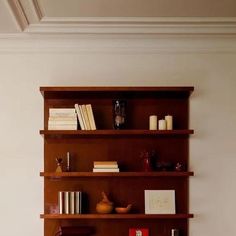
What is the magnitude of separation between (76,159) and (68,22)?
3.45ft

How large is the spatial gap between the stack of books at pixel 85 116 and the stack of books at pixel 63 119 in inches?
1.5

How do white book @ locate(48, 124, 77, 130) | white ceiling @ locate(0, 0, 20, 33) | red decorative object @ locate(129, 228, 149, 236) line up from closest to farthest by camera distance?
white ceiling @ locate(0, 0, 20, 33), white book @ locate(48, 124, 77, 130), red decorative object @ locate(129, 228, 149, 236)

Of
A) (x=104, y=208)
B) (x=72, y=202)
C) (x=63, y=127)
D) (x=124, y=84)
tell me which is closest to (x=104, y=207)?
(x=104, y=208)

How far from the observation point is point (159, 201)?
357 centimetres

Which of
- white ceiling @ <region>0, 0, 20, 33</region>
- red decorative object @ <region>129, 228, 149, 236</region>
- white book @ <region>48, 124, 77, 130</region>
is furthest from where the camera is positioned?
red decorative object @ <region>129, 228, 149, 236</region>

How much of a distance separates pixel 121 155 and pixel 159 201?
0.46 m

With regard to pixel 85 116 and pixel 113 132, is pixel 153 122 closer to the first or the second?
Answer: pixel 113 132

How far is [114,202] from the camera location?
3.58 meters

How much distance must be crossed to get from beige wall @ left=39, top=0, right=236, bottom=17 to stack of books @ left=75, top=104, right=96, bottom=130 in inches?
26.9

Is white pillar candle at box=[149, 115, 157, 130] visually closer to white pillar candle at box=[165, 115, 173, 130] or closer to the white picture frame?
white pillar candle at box=[165, 115, 173, 130]

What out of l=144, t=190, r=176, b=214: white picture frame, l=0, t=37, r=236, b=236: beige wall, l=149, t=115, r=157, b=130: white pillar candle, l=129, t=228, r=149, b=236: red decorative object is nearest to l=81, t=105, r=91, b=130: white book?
l=0, t=37, r=236, b=236: beige wall

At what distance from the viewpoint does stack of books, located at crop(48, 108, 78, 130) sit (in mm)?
3449

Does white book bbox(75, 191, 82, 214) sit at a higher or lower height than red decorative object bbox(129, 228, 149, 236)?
higher

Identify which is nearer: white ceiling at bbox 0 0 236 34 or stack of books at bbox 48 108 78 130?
white ceiling at bbox 0 0 236 34
